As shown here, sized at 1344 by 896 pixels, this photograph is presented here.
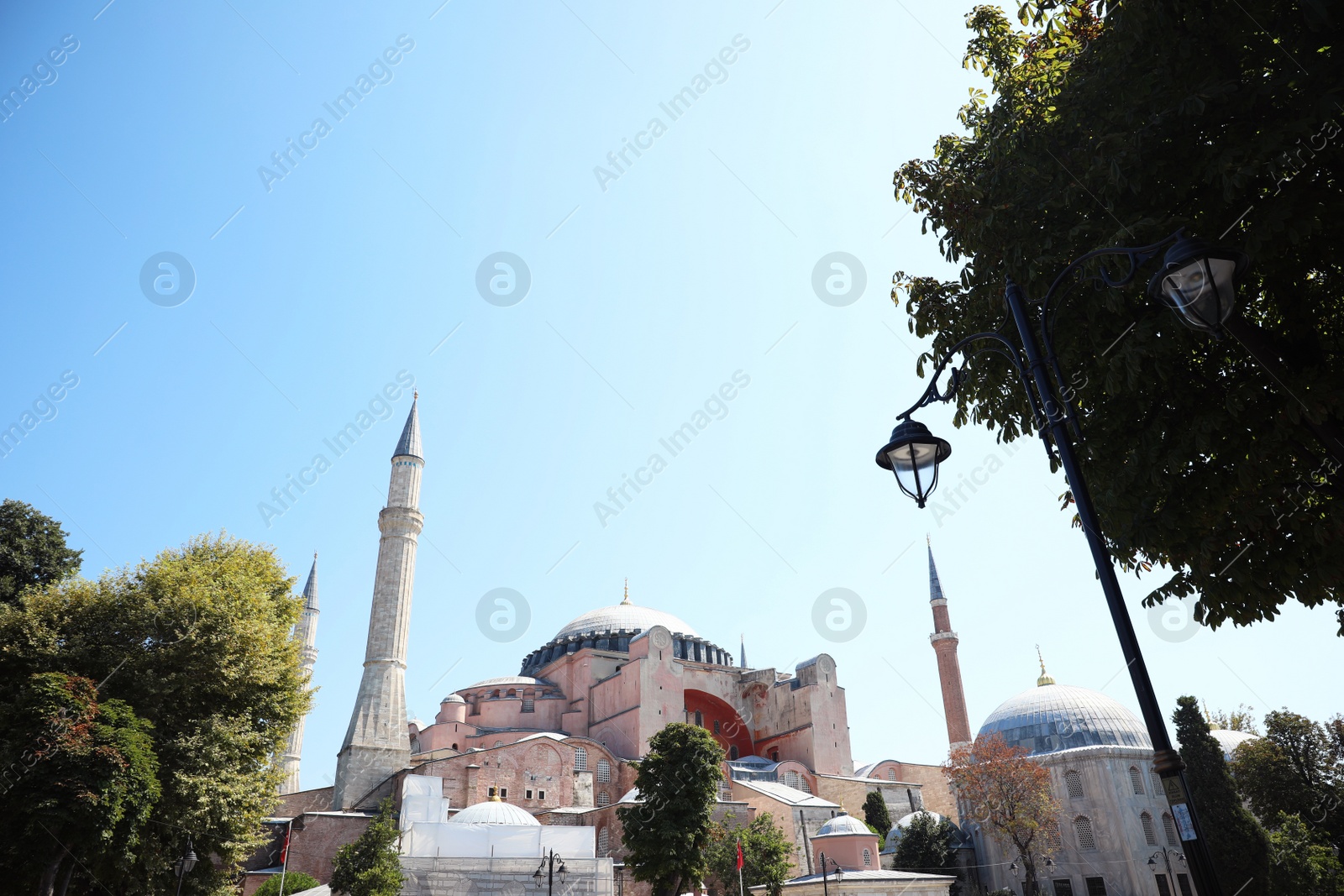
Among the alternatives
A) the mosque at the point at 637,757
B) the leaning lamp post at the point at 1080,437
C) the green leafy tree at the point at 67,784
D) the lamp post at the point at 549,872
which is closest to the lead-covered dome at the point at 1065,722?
the mosque at the point at 637,757

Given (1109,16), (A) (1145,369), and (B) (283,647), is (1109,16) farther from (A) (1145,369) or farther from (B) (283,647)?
(B) (283,647)

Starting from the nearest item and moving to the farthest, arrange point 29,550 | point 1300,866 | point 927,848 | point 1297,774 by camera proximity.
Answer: point 29,550
point 1300,866
point 1297,774
point 927,848

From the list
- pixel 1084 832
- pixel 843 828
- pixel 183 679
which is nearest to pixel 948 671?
pixel 1084 832

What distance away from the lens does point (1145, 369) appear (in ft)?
23.4

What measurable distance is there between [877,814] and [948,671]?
26.8 feet

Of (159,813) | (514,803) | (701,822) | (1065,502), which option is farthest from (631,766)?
(1065,502)

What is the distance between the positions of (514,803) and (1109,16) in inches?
1242

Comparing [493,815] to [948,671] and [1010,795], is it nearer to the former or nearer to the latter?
[1010,795]

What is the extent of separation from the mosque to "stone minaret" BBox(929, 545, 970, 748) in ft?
0.24

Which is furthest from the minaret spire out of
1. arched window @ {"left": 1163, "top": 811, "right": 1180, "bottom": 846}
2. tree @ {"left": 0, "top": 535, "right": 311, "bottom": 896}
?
tree @ {"left": 0, "top": 535, "right": 311, "bottom": 896}

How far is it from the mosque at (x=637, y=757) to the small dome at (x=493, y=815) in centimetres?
8

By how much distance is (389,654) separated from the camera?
3186cm

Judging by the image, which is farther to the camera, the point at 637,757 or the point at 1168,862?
the point at 637,757

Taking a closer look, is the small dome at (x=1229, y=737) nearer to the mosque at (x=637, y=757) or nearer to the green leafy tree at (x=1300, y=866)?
the mosque at (x=637, y=757)
